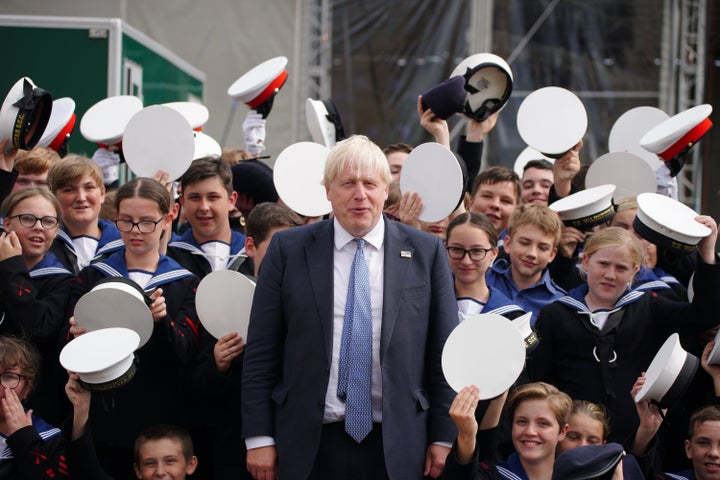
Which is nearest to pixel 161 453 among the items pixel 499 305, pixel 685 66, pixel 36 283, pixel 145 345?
pixel 145 345

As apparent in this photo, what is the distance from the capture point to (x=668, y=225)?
4398 mm

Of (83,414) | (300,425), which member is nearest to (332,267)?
(300,425)

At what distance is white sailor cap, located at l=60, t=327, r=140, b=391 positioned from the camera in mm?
3895

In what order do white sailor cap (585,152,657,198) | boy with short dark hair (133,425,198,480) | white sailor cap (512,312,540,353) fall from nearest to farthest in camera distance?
white sailor cap (512,312,540,353), boy with short dark hair (133,425,198,480), white sailor cap (585,152,657,198)

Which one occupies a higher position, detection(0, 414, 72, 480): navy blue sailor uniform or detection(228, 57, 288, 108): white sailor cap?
detection(228, 57, 288, 108): white sailor cap

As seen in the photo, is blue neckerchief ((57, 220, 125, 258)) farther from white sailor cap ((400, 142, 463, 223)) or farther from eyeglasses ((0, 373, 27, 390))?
white sailor cap ((400, 142, 463, 223))

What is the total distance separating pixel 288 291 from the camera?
3715 mm

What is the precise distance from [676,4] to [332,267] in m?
7.08

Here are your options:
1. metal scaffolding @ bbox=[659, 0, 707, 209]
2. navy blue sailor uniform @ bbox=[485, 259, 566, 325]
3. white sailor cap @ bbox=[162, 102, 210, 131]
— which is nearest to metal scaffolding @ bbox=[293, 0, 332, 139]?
metal scaffolding @ bbox=[659, 0, 707, 209]

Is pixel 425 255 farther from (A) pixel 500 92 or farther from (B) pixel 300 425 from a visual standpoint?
(A) pixel 500 92

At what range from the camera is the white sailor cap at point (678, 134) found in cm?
527

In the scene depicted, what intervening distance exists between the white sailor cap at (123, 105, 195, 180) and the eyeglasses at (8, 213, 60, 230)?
726 mm

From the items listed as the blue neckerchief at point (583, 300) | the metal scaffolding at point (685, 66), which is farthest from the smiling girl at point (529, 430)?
the metal scaffolding at point (685, 66)

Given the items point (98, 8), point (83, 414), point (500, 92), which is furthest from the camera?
point (98, 8)
